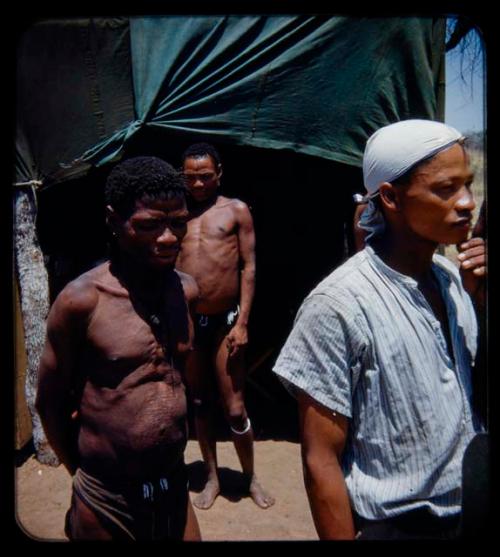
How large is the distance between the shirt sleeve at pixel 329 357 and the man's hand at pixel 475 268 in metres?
0.45

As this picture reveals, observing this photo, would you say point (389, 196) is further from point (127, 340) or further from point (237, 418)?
point (237, 418)

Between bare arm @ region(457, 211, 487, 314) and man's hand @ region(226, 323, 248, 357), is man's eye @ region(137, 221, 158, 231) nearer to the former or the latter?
bare arm @ region(457, 211, 487, 314)

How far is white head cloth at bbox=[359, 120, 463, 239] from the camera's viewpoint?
63.1 inches

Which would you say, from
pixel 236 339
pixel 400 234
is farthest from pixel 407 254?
pixel 236 339

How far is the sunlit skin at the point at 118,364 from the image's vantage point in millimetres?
1968

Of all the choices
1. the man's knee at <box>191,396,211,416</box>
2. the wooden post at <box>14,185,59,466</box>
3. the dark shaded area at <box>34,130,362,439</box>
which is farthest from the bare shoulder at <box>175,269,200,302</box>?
the dark shaded area at <box>34,130,362,439</box>

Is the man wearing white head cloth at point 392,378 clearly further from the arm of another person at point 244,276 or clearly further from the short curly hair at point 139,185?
the arm of another person at point 244,276

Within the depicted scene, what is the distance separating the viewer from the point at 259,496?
384 centimetres

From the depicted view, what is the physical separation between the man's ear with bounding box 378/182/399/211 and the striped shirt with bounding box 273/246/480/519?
7.8 inches

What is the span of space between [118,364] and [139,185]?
64cm

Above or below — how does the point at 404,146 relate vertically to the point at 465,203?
above

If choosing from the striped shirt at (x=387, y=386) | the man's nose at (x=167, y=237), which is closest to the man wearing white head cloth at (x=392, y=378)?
the striped shirt at (x=387, y=386)

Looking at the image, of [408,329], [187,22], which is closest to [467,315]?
[408,329]

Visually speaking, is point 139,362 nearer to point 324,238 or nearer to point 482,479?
point 482,479
